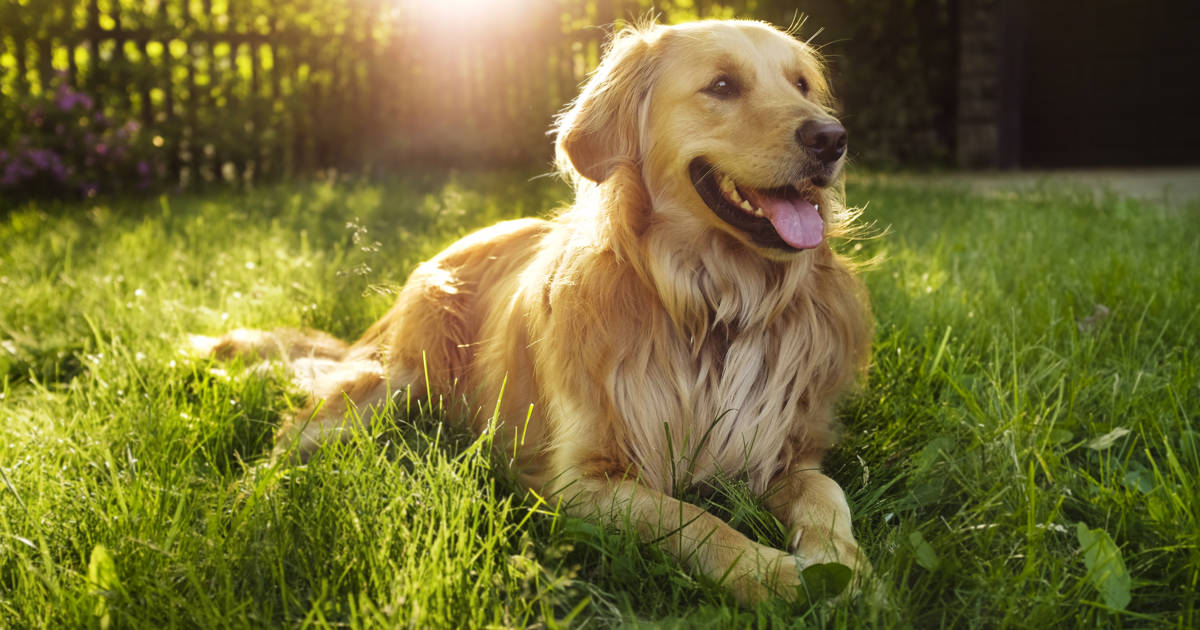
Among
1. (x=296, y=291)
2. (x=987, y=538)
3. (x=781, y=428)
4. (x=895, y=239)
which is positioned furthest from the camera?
(x=895, y=239)

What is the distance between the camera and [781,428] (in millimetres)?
2094

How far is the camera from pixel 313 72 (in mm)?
8516

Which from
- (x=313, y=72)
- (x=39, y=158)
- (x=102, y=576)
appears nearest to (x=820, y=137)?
(x=102, y=576)

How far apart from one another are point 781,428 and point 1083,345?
3.81 ft

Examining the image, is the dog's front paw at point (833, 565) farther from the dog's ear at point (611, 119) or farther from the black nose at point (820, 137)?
the dog's ear at point (611, 119)

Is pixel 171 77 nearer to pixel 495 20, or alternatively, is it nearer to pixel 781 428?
pixel 495 20

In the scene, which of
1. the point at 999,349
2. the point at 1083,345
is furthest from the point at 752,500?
the point at 1083,345

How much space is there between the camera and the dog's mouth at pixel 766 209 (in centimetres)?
205

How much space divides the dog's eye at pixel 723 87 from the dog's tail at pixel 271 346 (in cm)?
148

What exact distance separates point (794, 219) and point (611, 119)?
1.82ft

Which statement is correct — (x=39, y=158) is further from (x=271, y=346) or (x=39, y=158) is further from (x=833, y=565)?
(x=833, y=565)

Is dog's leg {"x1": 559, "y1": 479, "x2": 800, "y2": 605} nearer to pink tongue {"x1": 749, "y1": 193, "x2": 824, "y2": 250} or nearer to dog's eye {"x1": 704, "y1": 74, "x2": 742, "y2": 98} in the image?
pink tongue {"x1": 749, "y1": 193, "x2": 824, "y2": 250}

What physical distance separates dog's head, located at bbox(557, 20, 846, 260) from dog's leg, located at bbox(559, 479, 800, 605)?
0.64 meters

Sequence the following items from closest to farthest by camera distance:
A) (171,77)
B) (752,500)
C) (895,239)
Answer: (752,500)
(895,239)
(171,77)
